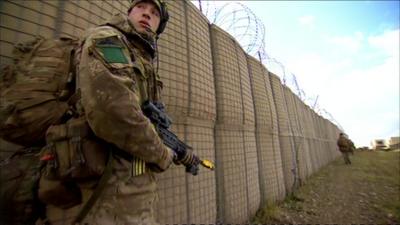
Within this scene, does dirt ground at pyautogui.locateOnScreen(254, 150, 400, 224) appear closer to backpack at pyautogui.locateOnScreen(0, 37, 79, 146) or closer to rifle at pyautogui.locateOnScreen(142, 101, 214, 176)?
rifle at pyautogui.locateOnScreen(142, 101, 214, 176)

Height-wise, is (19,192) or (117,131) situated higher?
(117,131)

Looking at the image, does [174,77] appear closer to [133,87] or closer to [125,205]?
[133,87]

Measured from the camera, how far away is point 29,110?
0.97m

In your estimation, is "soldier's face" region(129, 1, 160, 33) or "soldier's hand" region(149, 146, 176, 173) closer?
"soldier's hand" region(149, 146, 176, 173)

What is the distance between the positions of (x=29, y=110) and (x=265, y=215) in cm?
336

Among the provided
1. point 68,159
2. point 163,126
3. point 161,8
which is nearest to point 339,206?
point 163,126

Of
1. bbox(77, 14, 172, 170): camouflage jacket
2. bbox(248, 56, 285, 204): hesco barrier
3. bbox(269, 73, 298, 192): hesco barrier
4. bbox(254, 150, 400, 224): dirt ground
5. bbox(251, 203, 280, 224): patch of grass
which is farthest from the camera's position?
bbox(269, 73, 298, 192): hesco barrier

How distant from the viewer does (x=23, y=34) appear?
126 centimetres

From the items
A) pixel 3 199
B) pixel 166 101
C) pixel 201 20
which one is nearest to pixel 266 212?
pixel 166 101

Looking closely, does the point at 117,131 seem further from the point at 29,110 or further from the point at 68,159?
the point at 29,110

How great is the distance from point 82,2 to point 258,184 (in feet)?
10.8

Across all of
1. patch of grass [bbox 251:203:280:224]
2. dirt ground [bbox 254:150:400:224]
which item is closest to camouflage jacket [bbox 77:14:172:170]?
patch of grass [bbox 251:203:280:224]

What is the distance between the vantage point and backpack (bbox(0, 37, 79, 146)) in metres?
0.96

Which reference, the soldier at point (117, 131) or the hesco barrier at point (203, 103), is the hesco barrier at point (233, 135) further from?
the soldier at point (117, 131)
